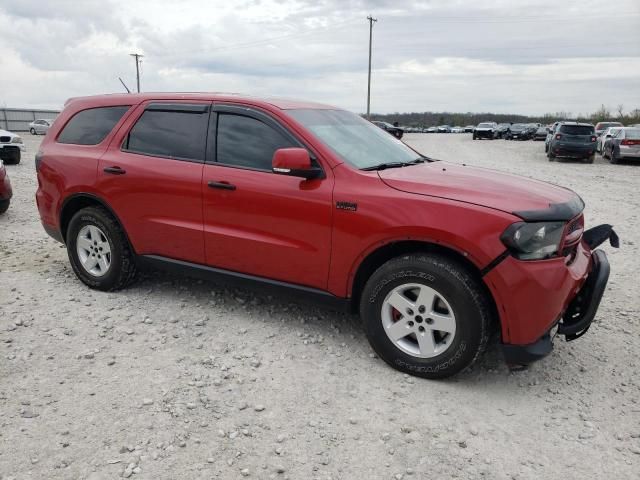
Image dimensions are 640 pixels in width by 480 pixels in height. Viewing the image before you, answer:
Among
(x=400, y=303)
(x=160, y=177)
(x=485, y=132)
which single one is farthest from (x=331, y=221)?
(x=485, y=132)

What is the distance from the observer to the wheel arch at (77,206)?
4.58 meters

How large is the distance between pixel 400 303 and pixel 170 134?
234cm

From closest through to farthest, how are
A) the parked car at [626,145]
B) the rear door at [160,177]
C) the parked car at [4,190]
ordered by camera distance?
the rear door at [160,177], the parked car at [4,190], the parked car at [626,145]

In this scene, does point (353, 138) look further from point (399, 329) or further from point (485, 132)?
point (485, 132)

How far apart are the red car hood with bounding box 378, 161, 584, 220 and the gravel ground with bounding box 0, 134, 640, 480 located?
1149 millimetres

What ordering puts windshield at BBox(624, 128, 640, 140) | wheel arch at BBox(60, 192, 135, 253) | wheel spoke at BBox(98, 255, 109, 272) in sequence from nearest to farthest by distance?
wheel arch at BBox(60, 192, 135, 253) → wheel spoke at BBox(98, 255, 109, 272) → windshield at BBox(624, 128, 640, 140)

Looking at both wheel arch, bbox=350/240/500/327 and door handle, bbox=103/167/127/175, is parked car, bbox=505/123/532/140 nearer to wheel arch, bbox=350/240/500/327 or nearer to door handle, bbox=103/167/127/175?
door handle, bbox=103/167/127/175

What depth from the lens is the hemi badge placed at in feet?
11.1

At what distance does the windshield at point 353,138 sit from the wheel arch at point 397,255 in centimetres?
64

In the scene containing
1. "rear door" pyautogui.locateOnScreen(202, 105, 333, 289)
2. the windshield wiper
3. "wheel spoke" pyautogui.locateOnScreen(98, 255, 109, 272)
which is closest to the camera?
"rear door" pyautogui.locateOnScreen(202, 105, 333, 289)

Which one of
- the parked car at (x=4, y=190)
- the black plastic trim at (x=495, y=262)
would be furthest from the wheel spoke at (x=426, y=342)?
the parked car at (x=4, y=190)

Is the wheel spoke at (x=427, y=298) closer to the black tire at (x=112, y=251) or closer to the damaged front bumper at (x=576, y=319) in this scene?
the damaged front bumper at (x=576, y=319)

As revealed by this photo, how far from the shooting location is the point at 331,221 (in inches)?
137

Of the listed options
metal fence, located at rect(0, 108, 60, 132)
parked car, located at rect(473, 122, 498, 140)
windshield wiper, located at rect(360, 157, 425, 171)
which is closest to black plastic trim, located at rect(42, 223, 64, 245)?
windshield wiper, located at rect(360, 157, 425, 171)
